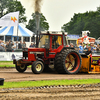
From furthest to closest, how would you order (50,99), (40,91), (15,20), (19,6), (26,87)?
1. (19,6)
2. (15,20)
3. (26,87)
4. (40,91)
5. (50,99)

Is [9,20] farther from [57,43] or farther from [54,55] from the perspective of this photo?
[54,55]

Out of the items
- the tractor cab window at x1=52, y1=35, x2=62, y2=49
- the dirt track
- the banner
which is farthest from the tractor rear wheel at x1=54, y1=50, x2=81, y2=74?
the banner

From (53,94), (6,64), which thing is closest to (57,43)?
(53,94)

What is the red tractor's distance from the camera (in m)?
11.6

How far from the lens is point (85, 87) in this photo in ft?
25.9

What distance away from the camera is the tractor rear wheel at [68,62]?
1152 centimetres

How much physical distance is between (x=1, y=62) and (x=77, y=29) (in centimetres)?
6796

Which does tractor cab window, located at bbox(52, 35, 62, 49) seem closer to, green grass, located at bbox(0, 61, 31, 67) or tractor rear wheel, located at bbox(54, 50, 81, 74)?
tractor rear wheel, located at bbox(54, 50, 81, 74)

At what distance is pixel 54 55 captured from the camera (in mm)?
11992

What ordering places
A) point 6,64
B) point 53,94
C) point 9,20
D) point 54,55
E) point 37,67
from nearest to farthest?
1. point 53,94
2. point 37,67
3. point 54,55
4. point 6,64
5. point 9,20

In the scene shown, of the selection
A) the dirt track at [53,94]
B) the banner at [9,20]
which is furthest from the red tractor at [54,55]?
the banner at [9,20]

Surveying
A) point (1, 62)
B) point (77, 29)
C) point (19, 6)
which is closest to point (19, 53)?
point (1, 62)

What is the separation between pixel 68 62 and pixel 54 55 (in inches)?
31.3

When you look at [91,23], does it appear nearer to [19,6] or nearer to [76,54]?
[19,6]
